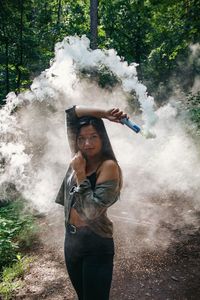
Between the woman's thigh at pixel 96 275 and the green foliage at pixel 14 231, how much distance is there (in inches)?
125

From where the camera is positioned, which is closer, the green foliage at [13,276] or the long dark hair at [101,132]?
the long dark hair at [101,132]

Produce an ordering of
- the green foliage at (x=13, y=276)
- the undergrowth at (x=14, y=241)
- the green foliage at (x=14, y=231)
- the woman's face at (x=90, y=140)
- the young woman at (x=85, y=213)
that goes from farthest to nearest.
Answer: the green foliage at (x=14, y=231)
the undergrowth at (x=14, y=241)
the green foliage at (x=13, y=276)
the woman's face at (x=90, y=140)
the young woman at (x=85, y=213)

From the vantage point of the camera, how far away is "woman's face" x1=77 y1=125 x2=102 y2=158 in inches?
96.9

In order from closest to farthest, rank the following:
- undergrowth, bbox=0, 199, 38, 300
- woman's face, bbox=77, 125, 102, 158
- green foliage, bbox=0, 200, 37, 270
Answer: woman's face, bbox=77, 125, 102, 158, undergrowth, bbox=0, 199, 38, 300, green foliage, bbox=0, 200, 37, 270

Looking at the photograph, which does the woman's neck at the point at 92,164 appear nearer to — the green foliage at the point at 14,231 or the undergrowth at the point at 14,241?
Answer: the undergrowth at the point at 14,241

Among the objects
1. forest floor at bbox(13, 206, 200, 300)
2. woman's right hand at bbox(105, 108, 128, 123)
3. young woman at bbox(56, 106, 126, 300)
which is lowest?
forest floor at bbox(13, 206, 200, 300)

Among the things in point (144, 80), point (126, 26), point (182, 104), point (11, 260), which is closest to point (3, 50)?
point (182, 104)

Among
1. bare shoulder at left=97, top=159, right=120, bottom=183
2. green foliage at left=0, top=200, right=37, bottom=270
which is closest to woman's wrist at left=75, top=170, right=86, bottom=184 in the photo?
bare shoulder at left=97, top=159, right=120, bottom=183

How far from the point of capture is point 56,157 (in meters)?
8.95

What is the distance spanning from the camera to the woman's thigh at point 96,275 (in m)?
2.43

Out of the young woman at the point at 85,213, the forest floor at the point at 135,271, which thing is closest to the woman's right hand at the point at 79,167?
the young woman at the point at 85,213

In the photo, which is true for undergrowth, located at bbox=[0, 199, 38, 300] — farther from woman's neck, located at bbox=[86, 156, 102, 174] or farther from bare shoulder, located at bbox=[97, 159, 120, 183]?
bare shoulder, located at bbox=[97, 159, 120, 183]

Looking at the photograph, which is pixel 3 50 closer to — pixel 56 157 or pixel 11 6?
pixel 11 6

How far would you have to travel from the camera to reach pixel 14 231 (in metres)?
6.02
